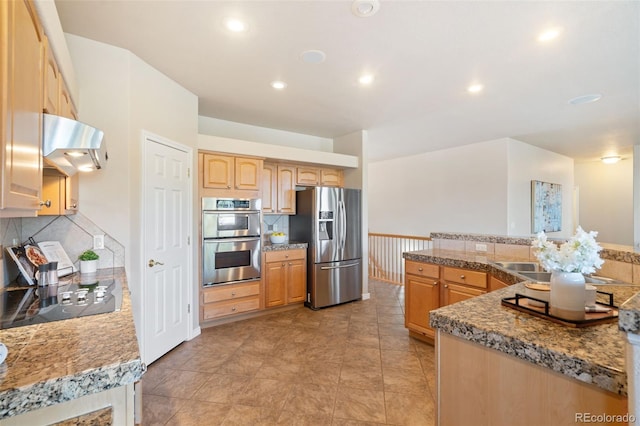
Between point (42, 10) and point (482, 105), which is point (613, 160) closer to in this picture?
point (482, 105)

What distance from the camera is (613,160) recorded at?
6484 mm

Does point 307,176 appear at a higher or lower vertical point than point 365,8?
lower


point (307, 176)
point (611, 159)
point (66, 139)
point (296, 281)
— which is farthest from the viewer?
point (611, 159)

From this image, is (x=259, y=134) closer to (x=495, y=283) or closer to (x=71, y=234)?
(x=71, y=234)

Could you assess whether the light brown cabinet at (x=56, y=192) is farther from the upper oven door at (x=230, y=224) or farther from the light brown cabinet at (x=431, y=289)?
the light brown cabinet at (x=431, y=289)

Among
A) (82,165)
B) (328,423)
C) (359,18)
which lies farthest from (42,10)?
(328,423)

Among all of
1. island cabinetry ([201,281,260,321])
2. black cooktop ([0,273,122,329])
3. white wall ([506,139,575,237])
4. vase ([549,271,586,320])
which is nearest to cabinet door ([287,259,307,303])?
island cabinetry ([201,281,260,321])

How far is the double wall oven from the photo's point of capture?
330cm

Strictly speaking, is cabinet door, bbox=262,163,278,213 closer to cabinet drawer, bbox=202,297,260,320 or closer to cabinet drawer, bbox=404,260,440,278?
cabinet drawer, bbox=202,297,260,320

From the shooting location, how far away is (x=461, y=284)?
2.61 metres

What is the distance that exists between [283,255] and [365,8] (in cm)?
291

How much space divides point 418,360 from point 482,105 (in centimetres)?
293

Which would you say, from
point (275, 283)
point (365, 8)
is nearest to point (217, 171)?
point (275, 283)

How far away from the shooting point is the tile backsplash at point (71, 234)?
2010mm
